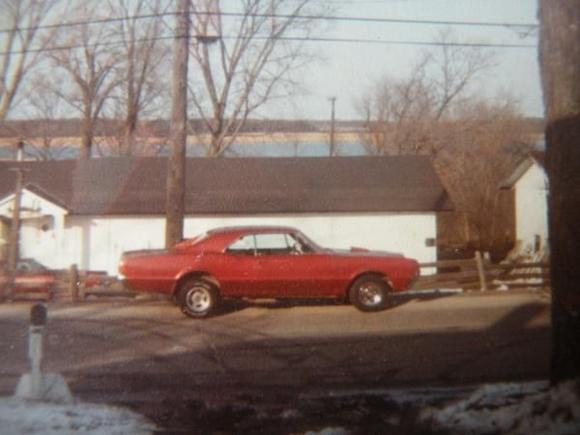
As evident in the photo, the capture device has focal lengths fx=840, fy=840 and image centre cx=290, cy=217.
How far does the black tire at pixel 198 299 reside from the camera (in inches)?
548

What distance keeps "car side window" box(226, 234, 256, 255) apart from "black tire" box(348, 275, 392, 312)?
1.82 meters

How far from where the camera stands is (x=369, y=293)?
14297mm

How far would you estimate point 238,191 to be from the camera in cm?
3039

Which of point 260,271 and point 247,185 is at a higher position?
point 247,185

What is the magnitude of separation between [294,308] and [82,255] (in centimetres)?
1536

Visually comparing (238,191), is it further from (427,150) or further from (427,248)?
(427,150)

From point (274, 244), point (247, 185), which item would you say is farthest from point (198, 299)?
point (247, 185)

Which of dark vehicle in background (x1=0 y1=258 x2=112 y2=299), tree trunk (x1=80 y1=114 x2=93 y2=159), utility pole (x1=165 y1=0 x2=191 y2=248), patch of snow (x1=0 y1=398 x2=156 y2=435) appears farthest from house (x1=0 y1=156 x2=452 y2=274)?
patch of snow (x1=0 y1=398 x2=156 y2=435)

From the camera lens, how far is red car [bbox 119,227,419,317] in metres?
13.9

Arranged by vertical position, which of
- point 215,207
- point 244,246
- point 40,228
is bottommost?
point 244,246

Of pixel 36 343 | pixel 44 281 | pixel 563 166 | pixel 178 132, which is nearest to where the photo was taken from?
pixel 563 166

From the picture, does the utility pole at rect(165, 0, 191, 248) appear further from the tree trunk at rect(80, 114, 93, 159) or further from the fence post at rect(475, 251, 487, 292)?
the tree trunk at rect(80, 114, 93, 159)

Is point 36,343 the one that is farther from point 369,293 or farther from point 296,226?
point 296,226

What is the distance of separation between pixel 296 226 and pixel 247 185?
2863 mm
